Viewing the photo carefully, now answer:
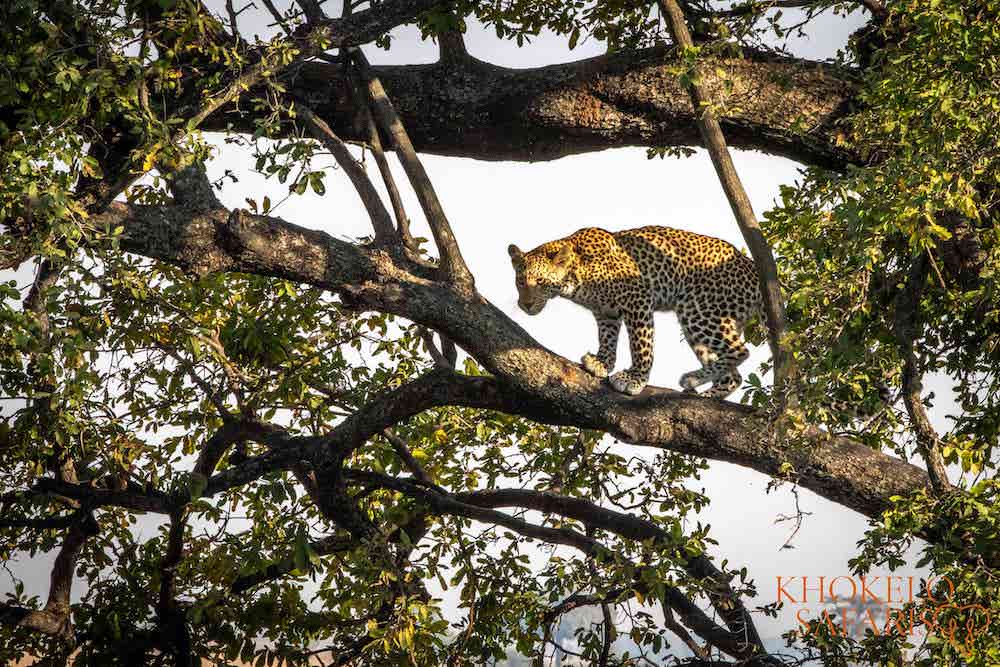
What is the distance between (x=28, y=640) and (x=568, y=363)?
3.91 metres

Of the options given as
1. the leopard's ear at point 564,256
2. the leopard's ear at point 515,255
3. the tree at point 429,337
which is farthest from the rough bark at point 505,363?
the leopard's ear at point 515,255

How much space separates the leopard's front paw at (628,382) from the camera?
6.96m

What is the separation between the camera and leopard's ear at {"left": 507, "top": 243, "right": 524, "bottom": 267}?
8.27 m

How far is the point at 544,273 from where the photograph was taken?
808 centimetres

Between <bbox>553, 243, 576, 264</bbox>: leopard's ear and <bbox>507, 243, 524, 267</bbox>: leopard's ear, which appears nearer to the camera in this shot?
<bbox>553, 243, 576, 264</bbox>: leopard's ear

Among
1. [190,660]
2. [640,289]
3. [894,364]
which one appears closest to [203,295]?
[190,660]

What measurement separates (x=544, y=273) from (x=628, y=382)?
4.30 ft

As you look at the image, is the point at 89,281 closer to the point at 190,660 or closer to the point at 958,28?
the point at 190,660

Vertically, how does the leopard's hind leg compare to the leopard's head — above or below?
below

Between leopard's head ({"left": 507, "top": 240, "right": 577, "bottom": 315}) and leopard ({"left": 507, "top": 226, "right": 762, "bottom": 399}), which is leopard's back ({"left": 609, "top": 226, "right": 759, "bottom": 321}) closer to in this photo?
leopard ({"left": 507, "top": 226, "right": 762, "bottom": 399})

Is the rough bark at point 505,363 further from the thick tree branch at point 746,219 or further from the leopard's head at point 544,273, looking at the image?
the leopard's head at point 544,273


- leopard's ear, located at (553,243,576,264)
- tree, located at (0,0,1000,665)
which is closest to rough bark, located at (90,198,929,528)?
tree, located at (0,0,1000,665)

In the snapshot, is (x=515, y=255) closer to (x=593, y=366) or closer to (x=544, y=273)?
(x=544, y=273)

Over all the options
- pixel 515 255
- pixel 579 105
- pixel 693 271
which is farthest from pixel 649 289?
pixel 579 105
